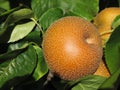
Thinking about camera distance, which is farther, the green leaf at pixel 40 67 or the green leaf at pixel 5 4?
the green leaf at pixel 5 4

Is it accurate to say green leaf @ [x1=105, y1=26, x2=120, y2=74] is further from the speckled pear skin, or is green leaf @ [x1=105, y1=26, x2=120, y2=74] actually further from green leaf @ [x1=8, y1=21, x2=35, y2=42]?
green leaf @ [x1=8, y1=21, x2=35, y2=42]

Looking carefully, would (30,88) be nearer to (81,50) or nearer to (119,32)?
(81,50)

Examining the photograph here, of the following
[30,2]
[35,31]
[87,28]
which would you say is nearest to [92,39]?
[87,28]

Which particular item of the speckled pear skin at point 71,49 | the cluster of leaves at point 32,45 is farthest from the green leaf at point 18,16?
the speckled pear skin at point 71,49

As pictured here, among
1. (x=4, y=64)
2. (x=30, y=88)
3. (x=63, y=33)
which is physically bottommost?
(x=30, y=88)

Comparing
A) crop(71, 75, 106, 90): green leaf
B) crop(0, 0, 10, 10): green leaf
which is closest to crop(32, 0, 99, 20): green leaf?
crop(0, 0, 10, 10): green leaf

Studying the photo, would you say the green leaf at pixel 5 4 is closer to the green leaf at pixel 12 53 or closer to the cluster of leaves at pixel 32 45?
the cluster of leaves at pixel 32 45

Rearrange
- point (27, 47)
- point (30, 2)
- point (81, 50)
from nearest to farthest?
1. point (81, 50)
2. point (27, 47)
3. point (30, 2)
